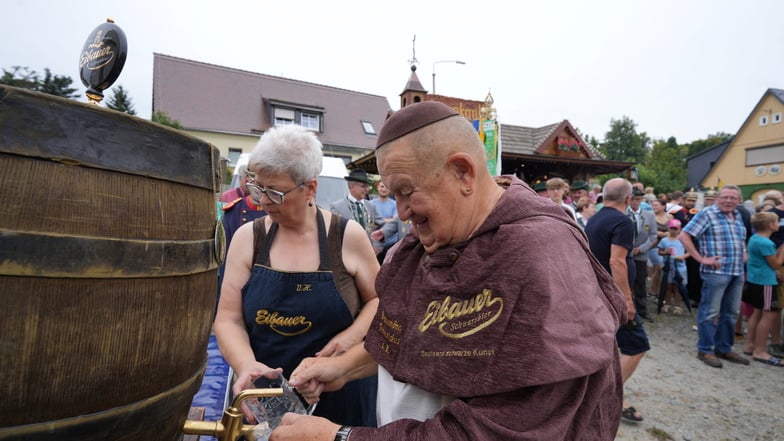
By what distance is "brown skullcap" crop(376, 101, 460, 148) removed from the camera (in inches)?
47.8

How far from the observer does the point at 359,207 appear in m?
6.15

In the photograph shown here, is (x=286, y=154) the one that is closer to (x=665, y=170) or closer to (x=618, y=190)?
(x=618, y=190)

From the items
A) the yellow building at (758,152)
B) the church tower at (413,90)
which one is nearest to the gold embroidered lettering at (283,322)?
the church tower at (413,90)

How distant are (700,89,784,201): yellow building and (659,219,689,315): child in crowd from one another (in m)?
25.7

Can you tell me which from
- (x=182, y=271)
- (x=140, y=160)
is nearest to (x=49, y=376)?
(x=182, y=271)

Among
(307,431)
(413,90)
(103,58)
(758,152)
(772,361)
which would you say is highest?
(758,152)

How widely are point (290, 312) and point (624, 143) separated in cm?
7787

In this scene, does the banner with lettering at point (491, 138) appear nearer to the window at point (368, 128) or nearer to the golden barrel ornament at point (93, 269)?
the golden barrel ornament at point (93, 269)

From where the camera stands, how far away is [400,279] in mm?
1421

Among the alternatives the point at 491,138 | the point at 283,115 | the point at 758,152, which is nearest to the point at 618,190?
the point at 491,138

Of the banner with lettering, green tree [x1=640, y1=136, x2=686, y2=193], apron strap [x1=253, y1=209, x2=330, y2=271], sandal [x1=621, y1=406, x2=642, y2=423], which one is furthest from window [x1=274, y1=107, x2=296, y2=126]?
green tree [x1=640, y1=136, x2=686, y2=193]

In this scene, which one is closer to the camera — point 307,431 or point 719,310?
point 307,431

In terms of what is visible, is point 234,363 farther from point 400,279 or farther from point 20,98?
point 20,98

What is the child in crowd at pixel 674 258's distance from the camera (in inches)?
296
